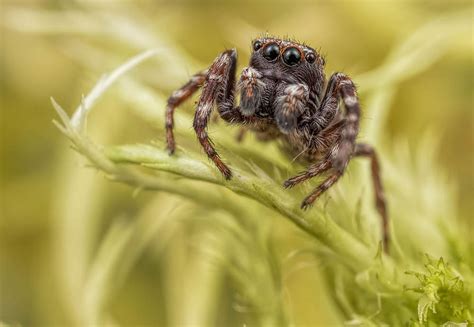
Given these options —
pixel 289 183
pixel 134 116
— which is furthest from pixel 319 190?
pixel 134 116

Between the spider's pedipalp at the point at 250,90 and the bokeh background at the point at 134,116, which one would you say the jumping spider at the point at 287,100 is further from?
the bokeh background at the point at 134,116

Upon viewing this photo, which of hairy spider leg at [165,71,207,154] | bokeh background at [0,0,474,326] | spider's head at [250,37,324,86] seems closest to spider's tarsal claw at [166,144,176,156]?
hairy spider leg at [165,71,207,154]

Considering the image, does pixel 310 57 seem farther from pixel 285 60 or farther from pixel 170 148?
pixel 170 148

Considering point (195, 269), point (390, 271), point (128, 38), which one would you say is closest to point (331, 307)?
point (390, 271)

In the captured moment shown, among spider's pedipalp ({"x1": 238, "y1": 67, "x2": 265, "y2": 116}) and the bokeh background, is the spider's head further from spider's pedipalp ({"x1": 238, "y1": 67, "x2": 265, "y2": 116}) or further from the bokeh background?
the bokeh background

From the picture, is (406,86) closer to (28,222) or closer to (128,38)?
(128,38)

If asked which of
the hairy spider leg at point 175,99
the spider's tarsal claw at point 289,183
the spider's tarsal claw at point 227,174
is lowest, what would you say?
the spider's tarsal claw at point 227,174

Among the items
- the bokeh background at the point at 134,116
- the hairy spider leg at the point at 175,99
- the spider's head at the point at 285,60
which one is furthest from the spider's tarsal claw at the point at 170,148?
the bokeh background at the point at 134,116
